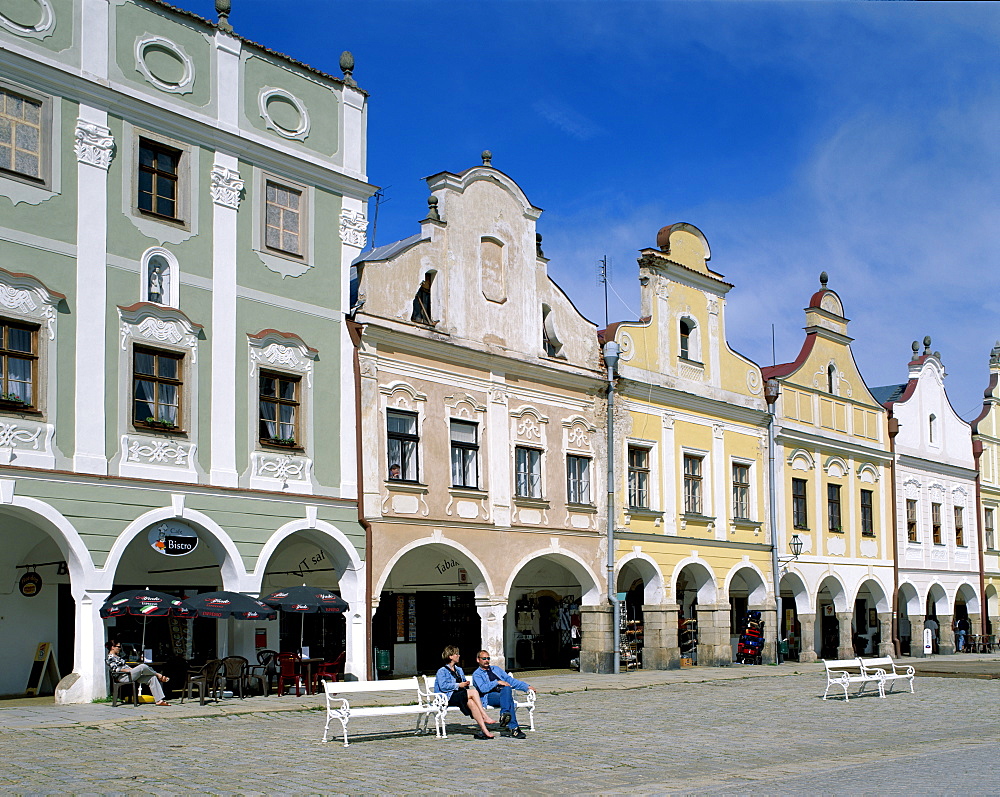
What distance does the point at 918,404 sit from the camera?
4294 cm

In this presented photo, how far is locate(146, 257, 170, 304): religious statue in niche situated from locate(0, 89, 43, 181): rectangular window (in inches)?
94.0

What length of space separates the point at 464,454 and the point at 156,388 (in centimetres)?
765

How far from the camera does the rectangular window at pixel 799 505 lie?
35.8 metres

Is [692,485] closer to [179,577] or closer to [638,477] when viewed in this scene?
[638,477]

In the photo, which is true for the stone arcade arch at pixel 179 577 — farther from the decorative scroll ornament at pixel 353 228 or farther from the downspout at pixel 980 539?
the downspout at pixel 980 539

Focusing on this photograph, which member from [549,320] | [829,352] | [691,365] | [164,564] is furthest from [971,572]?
[164,564]

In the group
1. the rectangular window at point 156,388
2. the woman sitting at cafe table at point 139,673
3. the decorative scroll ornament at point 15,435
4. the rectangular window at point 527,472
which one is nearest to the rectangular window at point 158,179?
the rectangular window at point 156,388

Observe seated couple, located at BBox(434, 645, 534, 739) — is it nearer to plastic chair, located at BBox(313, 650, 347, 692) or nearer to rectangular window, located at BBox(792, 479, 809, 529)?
plastic chair, located at BBox(313, 650, 347, 692)

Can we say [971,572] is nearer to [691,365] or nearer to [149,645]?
[691,365]

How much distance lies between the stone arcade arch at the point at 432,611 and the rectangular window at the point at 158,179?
878 centimetres

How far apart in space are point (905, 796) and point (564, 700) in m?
12.0

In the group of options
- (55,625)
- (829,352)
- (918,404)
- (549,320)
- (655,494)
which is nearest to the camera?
(55,625)

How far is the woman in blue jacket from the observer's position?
1530 centimetres

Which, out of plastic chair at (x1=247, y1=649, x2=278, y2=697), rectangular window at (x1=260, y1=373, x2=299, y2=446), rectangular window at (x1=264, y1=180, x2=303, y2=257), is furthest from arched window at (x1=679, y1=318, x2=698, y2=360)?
plastic chair at (x1=247, y1=649, x2=278, y2=697)
